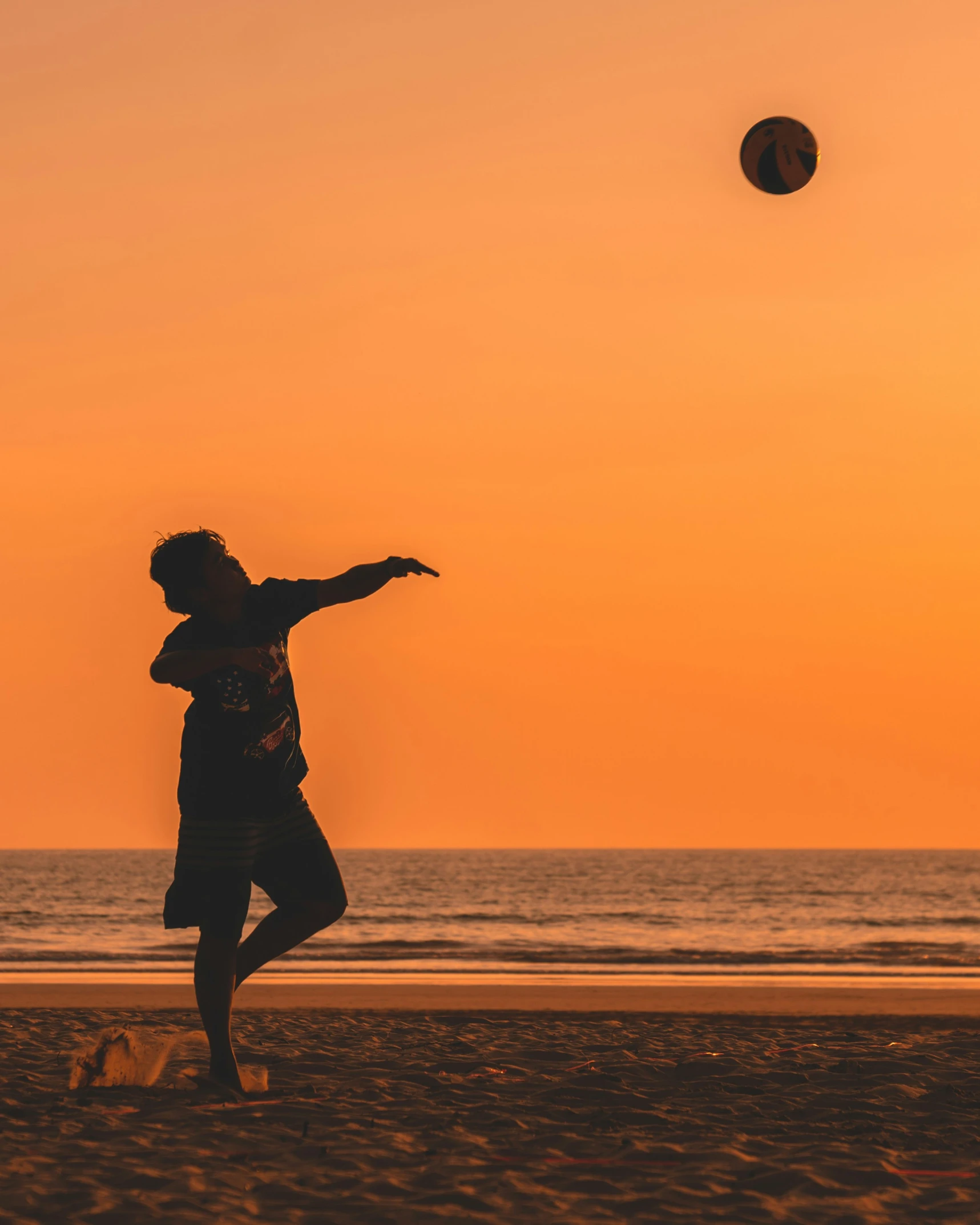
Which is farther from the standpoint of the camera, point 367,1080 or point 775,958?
point 775,958

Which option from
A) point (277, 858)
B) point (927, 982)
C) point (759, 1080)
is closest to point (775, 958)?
point (927, 982)

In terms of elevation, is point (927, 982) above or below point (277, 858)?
below

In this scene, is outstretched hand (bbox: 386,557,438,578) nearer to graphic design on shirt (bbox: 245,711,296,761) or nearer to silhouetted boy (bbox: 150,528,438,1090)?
silhouetted boy (bbox: 150,528,438,1090)

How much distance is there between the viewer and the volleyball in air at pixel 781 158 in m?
10.4

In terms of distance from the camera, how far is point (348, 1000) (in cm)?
1086

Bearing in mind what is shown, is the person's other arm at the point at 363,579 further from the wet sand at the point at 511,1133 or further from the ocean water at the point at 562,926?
the ocean water at the point at 562,926

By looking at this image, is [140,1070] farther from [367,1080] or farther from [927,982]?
[927,982]

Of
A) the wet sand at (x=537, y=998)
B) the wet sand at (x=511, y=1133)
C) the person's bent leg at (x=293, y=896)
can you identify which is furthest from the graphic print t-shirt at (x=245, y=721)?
the wet sand at (x=537, y=998)

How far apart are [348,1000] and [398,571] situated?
6711 mm

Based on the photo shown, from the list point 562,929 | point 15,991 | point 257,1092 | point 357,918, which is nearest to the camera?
point 257,1092

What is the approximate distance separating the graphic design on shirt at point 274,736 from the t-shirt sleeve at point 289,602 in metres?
0.36

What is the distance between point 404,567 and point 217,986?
5.79ft

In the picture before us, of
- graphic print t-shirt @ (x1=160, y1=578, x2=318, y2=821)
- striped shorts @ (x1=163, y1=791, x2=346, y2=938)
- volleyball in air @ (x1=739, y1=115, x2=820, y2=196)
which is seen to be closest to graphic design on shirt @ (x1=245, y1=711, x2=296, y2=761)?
graphic print t-shirt @ (x1=160, y1=578, x2=318, y2=821)

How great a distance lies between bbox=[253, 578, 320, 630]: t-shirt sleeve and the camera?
527 centimetres
